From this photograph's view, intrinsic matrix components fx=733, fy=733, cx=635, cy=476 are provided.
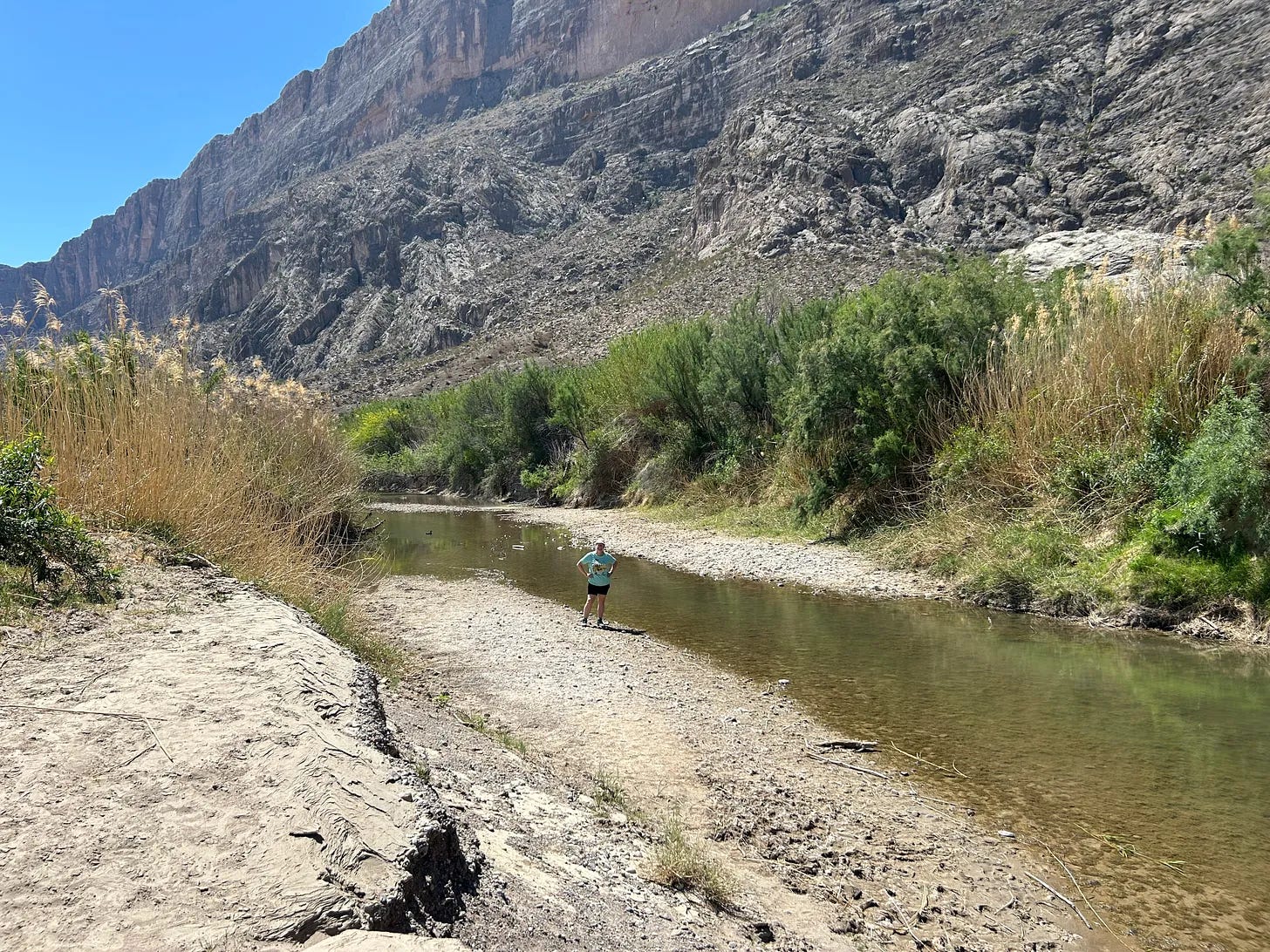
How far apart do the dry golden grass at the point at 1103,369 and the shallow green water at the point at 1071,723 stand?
3.37 metres

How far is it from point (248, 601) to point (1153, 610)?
10.6 m

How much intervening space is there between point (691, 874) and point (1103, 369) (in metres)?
11.1

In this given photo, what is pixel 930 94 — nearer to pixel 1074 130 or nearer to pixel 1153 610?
pixel 1074 130

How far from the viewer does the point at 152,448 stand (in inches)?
264

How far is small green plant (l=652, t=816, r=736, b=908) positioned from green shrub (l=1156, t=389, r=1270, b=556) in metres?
8.47

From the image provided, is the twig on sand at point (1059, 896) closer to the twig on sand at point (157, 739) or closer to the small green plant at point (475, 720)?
the small green plant at point (475, 720)

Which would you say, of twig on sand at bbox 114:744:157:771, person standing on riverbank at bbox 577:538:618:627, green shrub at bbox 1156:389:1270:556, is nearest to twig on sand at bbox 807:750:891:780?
twig on sand at bbox 114:744:157:771

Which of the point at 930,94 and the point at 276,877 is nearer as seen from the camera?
the point at 276,877

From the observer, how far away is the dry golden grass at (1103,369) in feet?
34.4

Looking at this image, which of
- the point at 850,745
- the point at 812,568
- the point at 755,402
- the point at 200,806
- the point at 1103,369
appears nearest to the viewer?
the point at 200,806

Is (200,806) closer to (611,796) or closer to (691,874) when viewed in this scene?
(691,874)

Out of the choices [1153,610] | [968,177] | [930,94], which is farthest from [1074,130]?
[1153,610]

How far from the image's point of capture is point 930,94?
212 feet

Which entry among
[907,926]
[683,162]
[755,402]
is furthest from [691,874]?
[683,162]
